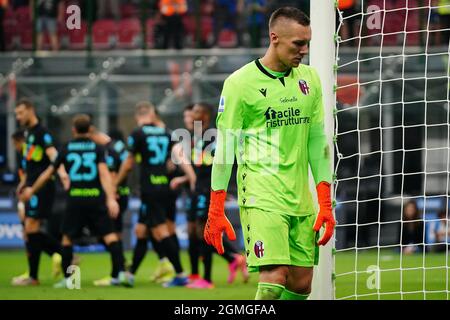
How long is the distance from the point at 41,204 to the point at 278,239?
702 cm

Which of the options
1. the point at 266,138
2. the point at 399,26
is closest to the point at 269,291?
the point at 266,138

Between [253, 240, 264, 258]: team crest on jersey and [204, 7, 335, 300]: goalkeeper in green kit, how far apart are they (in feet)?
0.08

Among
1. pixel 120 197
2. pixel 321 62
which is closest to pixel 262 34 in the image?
pixel 120 197

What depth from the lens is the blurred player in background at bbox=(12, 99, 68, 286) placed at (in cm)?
1302

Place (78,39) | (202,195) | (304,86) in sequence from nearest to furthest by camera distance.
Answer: (304,86), (202,195), (78,39)

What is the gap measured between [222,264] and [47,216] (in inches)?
166

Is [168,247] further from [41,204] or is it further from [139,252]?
[41,204]

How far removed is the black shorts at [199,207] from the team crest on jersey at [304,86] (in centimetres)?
576

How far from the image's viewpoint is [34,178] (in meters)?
13.1

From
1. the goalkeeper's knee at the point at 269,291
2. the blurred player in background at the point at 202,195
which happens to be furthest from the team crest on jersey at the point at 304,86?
the blurred player in background at the point at 202,195

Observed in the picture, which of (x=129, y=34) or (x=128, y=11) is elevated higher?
(x=128, y=11)
